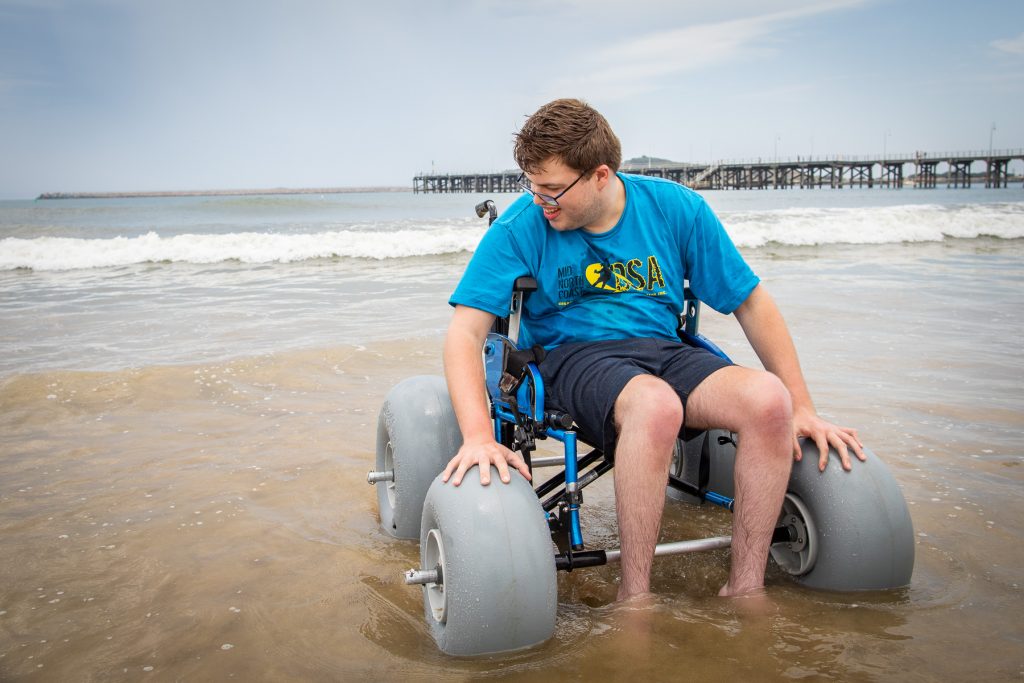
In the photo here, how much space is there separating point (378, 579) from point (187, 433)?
2254 millimetres

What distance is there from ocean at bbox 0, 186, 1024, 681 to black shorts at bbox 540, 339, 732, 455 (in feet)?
1.92

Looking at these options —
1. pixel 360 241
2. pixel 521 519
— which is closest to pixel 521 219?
pixel 521 519

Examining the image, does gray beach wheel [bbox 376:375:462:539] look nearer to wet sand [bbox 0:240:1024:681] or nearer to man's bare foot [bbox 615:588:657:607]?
wet sand [bbox 0:240:1024:681]

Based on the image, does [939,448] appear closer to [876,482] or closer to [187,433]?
[876,482]

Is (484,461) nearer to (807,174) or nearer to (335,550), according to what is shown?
(335,550)

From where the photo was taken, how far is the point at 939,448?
13.6 feet

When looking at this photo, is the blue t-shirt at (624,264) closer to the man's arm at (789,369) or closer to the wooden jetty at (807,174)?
the man's arm at (789,369)

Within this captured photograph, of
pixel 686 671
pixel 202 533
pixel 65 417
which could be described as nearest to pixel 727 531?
pixel 686 671

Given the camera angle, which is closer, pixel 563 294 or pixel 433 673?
pixel 433 673

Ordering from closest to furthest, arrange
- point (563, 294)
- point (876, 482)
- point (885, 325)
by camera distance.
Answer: point (876, 482), point (563, 294), point (885, 325)

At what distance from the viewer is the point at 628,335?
281cm

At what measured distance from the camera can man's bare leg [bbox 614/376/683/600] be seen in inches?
93.0

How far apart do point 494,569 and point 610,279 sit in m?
1.10

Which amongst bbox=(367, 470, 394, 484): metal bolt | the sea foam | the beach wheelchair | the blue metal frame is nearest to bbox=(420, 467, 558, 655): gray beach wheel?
the beach wheelchair
